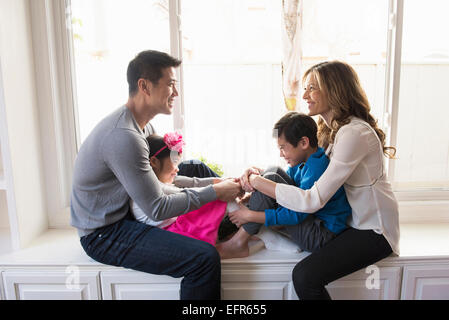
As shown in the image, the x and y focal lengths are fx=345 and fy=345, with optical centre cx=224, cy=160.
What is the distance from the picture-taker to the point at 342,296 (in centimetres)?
145

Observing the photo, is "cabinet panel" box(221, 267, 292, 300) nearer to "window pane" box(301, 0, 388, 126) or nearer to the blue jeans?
the blue jeans

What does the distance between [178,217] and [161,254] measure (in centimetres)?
20

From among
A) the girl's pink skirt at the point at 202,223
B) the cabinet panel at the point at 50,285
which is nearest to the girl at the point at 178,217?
the girl's pink skirt at the point at 202,223

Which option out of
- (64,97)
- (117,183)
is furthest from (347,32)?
(64,97)

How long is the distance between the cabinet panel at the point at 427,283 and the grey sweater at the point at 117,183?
0.92 m

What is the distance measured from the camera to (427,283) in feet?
4.94

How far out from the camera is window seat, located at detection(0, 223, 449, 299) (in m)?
1.43

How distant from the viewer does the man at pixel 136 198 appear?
4.16ft

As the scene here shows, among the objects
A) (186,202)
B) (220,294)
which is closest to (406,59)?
(186,202)

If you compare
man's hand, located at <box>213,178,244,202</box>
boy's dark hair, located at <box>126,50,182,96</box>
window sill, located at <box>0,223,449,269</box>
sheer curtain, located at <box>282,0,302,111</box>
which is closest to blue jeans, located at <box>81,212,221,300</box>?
window sill, located at <box>0,223,449,269</box>

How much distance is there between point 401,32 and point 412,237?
41.5 inches

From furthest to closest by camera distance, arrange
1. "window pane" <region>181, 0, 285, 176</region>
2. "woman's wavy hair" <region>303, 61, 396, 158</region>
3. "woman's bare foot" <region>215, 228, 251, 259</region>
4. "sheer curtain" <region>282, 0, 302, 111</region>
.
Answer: "window pane" <region>181, 0, 285, 176</region>, "sheer curtain" <region>282, 0, 302, 111</region>, "woman's bare foot" <region>215, 228, 251, 259</region>, "woman's wavy hair" <region>303, 61, 396, 158</region>

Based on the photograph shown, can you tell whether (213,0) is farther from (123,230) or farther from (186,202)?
(123,230)

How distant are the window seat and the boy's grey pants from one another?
0.30 ft
